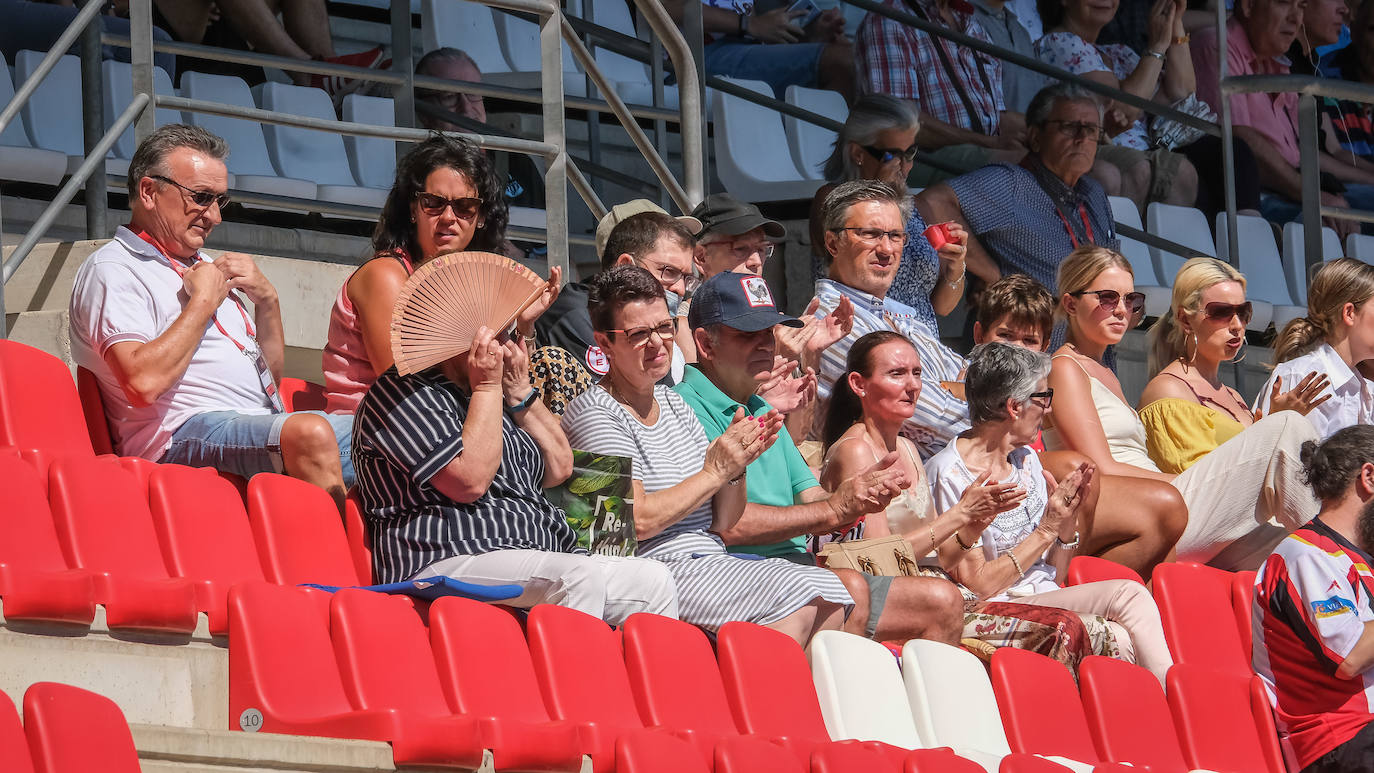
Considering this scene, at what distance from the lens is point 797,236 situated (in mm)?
6398

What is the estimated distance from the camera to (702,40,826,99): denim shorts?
7484 mm

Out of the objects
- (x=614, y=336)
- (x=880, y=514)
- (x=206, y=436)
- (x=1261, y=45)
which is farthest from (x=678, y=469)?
(x=1261, y=45)

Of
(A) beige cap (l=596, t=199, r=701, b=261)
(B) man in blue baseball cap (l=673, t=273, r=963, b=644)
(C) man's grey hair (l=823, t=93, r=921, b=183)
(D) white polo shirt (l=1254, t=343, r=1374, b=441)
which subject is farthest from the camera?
(C) man's grey hair (l=823, t=93, r=921, b=183)

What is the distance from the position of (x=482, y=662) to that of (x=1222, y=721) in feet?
7.15

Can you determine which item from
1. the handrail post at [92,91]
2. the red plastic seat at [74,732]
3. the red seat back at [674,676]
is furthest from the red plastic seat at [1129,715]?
the handrail post at [92,91]

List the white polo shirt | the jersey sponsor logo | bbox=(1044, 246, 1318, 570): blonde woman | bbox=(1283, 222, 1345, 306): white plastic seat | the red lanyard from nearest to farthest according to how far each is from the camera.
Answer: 1. the red lanyard
2. the jersey sponsor logo
3. bbox=(1044, 246, 1318, 570): blonde woman
4. the white polo shirt
5. bbox=(1283, 222, 1345, 306): white plastic seat

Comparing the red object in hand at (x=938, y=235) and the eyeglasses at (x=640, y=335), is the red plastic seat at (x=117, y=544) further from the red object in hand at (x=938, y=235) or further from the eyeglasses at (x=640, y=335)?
the red object in hand at (x=938, y=235)

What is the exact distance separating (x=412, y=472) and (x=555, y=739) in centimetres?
65

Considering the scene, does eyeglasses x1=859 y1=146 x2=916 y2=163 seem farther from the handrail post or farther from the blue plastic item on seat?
the blue plastic item on seat

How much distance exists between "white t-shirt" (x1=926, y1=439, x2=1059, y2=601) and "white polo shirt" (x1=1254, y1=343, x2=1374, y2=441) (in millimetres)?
1146

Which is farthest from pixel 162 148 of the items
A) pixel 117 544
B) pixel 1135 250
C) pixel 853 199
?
pixel 1135 250

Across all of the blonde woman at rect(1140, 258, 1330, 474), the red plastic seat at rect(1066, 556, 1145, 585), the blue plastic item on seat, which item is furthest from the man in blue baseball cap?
the blonde woman at rect(1140, 258, 1330, 474)

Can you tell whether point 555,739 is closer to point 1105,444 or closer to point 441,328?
point 441,328

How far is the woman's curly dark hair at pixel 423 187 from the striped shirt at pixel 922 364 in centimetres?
118
